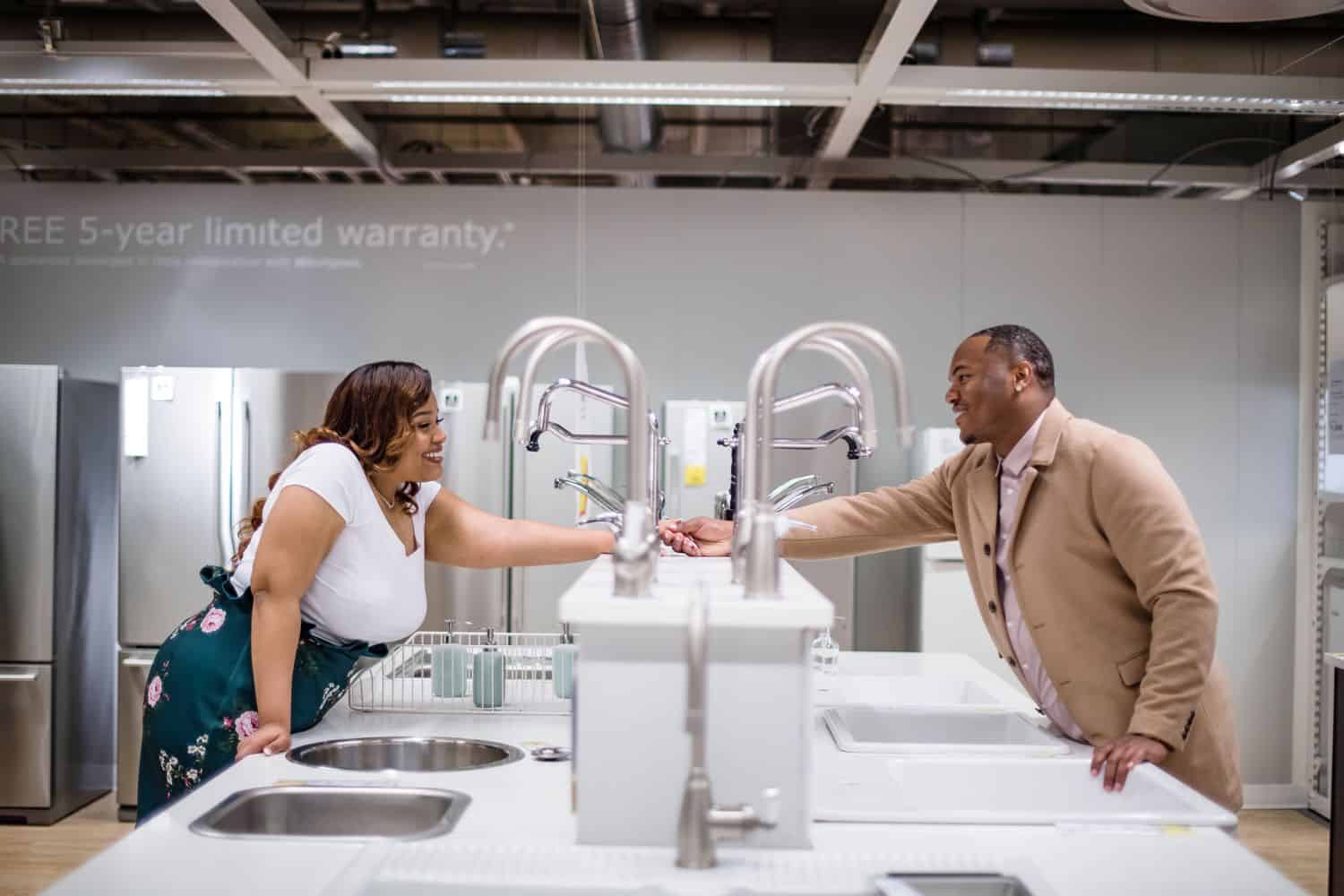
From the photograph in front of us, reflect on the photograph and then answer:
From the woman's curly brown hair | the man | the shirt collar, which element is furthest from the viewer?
the shirt collar

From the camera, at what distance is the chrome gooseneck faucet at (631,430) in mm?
1332

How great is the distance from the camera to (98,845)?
416cm

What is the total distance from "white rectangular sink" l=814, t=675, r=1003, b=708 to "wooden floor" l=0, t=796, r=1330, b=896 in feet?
7.05

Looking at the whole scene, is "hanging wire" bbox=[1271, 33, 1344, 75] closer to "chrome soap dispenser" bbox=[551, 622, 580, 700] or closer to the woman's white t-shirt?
"chrome soap dispenser" bbox=[551, 622, 580, 700]

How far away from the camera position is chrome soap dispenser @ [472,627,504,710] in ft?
7.16

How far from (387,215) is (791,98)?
199 centimetres

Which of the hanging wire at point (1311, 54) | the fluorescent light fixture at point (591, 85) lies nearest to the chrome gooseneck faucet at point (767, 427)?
the fluorescent light fixture at point (591, 85)

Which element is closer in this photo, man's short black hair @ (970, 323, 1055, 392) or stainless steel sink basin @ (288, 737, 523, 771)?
stainless steel sink basin @ (288, 737, 523, 771)

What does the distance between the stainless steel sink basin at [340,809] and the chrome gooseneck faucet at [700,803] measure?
431 millimetres

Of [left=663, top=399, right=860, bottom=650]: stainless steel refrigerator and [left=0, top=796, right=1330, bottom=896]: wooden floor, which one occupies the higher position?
[left=663, top=399, right=860, bottom=650]: stainless steel refrigerator

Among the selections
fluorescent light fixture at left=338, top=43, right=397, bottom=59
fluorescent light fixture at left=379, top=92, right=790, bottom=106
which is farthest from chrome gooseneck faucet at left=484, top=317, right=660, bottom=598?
fluorescent light fixture at left=338, top=43, right=397, bottom=59

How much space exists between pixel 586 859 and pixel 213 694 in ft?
3.06

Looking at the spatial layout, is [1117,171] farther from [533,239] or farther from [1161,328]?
[533,239]

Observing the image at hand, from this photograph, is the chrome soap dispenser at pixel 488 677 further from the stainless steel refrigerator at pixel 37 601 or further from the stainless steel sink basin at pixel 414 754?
the stainless steel refrigerator at pixel 37 601
